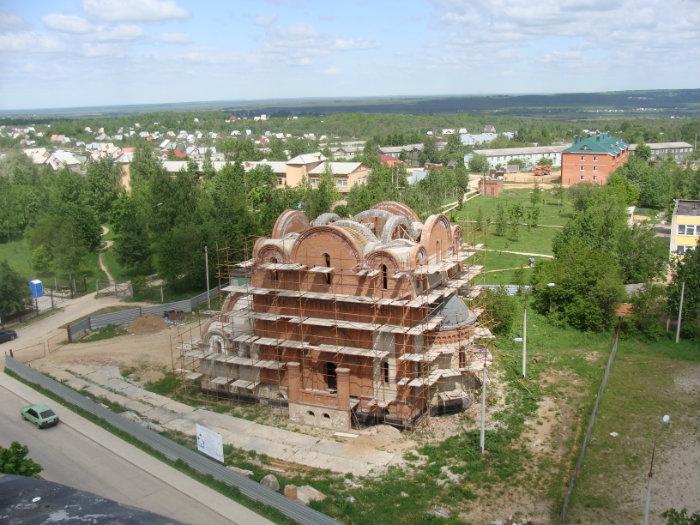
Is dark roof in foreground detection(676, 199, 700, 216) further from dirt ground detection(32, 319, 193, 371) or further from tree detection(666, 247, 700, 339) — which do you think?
dirt ground detection(32, 319, 193, 371)

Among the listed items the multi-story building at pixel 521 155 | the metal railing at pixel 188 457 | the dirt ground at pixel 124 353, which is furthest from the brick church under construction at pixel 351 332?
the multi-story building at pixel 521 155

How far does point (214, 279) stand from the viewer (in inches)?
1837

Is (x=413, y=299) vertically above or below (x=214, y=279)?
above

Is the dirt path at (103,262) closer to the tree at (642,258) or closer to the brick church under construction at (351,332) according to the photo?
the brick church under construction at (351,332)

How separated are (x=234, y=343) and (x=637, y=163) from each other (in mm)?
64276

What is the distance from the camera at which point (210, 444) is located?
22.6 meters

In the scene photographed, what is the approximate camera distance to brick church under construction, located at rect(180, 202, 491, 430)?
26.0 meters

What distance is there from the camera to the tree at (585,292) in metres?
35.3

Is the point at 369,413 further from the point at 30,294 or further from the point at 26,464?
the point at 30,294

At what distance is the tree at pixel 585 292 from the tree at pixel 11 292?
32300 mm

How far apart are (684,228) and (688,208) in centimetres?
216

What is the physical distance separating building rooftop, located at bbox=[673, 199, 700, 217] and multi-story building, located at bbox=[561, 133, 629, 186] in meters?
38.3

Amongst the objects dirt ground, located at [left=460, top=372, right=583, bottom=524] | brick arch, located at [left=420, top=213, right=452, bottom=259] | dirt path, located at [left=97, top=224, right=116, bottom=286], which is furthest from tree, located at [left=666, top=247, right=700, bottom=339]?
dirt path, located at [left=97, top=224, right=116, bottom=286]

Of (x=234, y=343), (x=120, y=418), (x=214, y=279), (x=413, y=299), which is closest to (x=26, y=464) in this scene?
(x=120, y=418)
